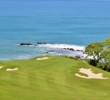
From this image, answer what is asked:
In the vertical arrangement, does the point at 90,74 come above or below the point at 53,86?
below

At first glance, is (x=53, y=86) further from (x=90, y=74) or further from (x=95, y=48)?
(x=95, y=48)

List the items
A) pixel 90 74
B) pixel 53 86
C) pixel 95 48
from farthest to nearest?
pixel 95 48 < pixel 90 74 < pixel 53 86

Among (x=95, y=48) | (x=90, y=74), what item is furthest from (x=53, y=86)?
(x=95, y=48)

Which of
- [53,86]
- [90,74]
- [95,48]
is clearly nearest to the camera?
[53,86]

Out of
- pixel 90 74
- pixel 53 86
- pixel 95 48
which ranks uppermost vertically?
pixel 95 48

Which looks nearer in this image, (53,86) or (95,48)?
(53,86)

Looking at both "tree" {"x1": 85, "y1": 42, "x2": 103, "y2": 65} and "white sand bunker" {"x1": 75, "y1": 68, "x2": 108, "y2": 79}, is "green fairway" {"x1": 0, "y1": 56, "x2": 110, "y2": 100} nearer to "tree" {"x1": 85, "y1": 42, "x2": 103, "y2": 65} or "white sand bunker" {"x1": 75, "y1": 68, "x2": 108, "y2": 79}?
A: "white sand bunker" {"x1": 75, "y1": 68, "x2": 108, "y2": 79}

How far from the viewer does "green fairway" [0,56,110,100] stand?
19.8 m

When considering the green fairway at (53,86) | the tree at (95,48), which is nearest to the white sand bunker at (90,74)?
the green fairway at (53,86)

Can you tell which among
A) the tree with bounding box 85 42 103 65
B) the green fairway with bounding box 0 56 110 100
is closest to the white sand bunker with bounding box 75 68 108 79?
the green fairway with bounding box 0 56 110 100

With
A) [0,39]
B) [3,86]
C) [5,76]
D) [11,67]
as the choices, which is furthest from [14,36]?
[3,86]

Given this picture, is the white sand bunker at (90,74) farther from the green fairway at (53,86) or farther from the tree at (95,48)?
the tree at (95,48)

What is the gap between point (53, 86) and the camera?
77.8 ft

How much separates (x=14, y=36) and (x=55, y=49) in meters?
23.2
